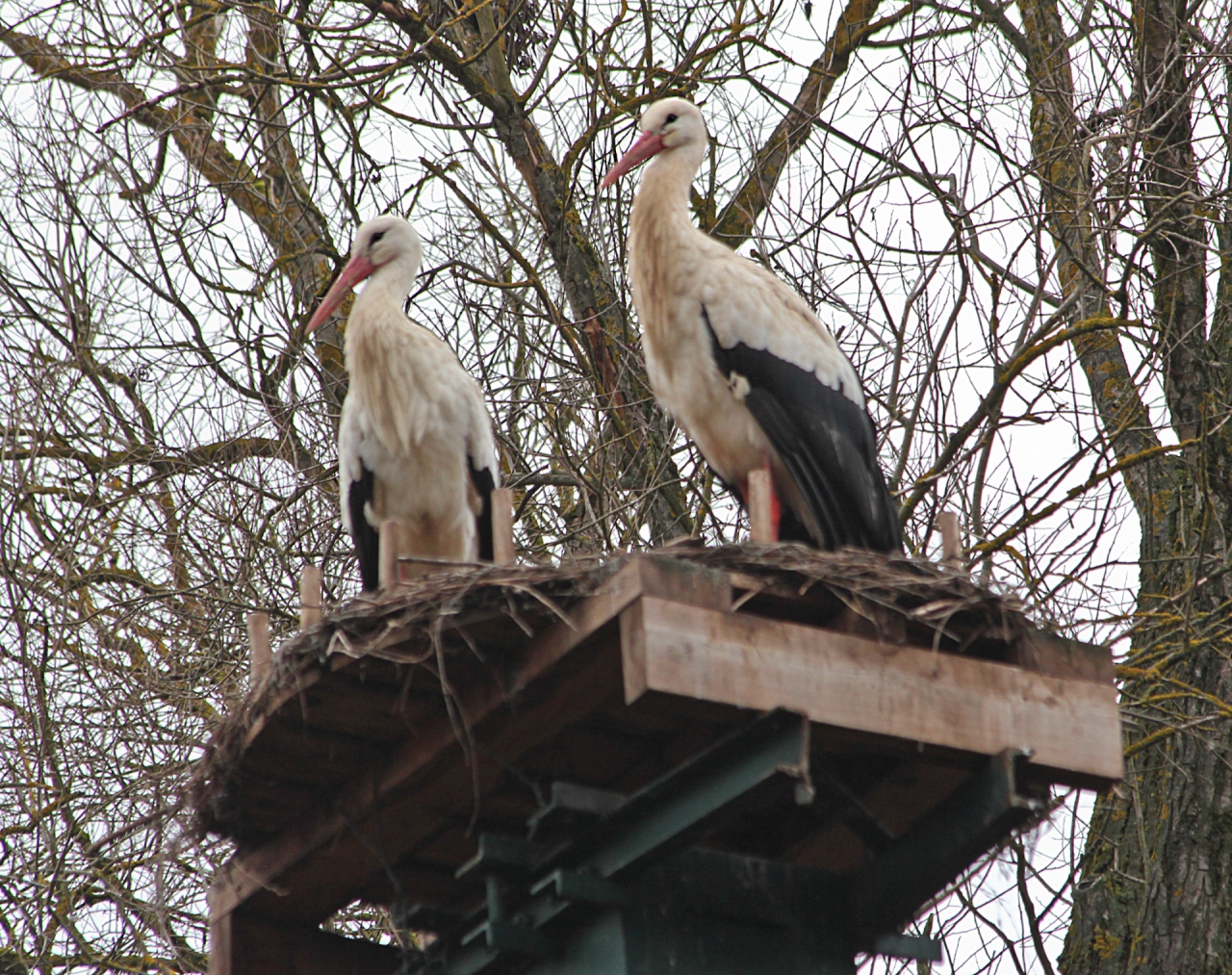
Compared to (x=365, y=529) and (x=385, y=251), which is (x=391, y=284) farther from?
(x=365, y=529)

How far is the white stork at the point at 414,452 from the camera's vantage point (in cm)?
598

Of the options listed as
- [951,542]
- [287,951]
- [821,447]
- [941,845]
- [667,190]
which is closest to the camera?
[941,845]

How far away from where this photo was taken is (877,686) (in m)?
3.47

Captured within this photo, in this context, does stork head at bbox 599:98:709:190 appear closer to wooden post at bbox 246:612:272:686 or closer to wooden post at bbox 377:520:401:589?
wooden post at bbox 377:520:401:589

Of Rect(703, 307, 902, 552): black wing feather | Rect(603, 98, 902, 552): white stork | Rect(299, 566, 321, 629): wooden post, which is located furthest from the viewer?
Rect(603, 98, 902, 552): white stork

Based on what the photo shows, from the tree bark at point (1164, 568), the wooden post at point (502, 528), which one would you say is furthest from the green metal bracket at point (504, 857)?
the tree bark at point (1164, 568)

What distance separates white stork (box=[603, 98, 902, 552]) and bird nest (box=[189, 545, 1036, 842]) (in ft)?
4.89

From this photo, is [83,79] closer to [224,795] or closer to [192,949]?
Result: [192,949]

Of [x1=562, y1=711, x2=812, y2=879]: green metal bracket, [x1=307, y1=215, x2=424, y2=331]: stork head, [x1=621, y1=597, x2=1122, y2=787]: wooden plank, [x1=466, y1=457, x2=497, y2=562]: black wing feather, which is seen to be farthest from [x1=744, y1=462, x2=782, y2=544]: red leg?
[x1=307, y1=215, x2=424, y2=331]: stork head

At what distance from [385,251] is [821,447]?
6.63 ft

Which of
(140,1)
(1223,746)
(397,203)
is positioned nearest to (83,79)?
(140,1)

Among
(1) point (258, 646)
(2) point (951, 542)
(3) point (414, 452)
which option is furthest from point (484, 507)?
(2) point (951, 542)

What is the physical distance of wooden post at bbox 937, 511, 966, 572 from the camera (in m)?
3.91

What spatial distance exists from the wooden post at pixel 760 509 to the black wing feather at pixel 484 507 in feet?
6.03
